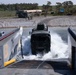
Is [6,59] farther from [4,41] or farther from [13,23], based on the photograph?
[13,23]

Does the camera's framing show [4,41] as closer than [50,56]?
Yes

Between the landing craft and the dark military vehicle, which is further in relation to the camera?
the dark military vehicle

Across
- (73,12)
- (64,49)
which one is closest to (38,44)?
(64,49)

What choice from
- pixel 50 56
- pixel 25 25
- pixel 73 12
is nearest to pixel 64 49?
pixel 50 56

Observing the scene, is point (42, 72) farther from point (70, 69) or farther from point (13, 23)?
point (13, 23)

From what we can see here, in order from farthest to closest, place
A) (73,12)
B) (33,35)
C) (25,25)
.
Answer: (73,12) < (25,25) < (33,35)

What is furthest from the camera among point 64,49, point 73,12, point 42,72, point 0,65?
point 73,12

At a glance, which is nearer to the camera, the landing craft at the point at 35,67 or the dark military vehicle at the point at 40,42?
the landing craft at the point at 35,67

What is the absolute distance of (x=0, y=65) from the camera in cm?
1298

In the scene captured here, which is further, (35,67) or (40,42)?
(40,42)

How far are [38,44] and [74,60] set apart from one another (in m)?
7.42

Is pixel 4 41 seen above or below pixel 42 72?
above

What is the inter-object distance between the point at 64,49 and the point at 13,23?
135ft

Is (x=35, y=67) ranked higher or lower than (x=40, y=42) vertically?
lower
